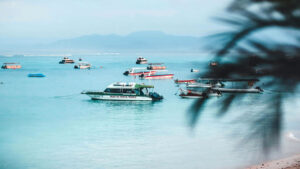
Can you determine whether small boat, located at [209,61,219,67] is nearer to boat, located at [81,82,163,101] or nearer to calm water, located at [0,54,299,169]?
calm water, located at [0,54,299,169]

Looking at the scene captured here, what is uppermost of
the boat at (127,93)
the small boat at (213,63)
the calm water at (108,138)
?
the small boat at (213,63)

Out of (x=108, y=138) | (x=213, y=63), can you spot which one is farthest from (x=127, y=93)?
(x=213, y=63)

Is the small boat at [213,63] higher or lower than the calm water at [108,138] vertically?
higher

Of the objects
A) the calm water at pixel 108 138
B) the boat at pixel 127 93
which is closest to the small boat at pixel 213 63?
the calm water at pixel 108 138

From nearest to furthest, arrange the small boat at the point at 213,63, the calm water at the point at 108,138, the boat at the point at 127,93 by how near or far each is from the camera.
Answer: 1. the small boat at the point at 213,63
2. the calm water at the point at 108,138
3. the boat at the point at 127,93

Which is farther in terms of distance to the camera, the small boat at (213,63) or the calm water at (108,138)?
the calm water at (108,138)

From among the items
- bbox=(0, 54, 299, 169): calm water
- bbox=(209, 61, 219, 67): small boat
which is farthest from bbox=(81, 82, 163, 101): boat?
bbox=(209, 61, 219, 67): small boat

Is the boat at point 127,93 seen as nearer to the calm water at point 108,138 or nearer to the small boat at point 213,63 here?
the calm water at point 108,138

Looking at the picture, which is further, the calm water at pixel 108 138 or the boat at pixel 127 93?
the boat at pixel 127 93

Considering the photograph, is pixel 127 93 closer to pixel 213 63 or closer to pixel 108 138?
pixel 108 138

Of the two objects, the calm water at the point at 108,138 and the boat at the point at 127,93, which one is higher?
the boat at the point at 127,93

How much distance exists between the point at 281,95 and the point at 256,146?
0.16 meters

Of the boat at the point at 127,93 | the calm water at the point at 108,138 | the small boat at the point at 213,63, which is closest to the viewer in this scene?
the small boat at the point at 213,63

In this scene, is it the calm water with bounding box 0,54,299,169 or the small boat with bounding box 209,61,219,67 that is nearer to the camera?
the small boat with bounding box 209,61,219,67
